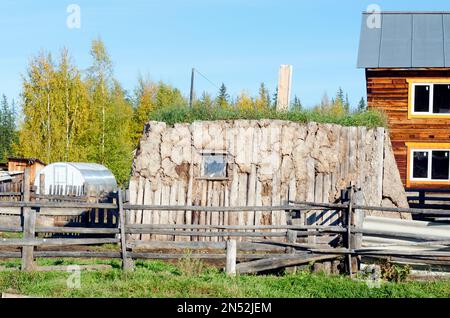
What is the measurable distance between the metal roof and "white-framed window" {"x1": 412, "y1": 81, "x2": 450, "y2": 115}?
0.73 m

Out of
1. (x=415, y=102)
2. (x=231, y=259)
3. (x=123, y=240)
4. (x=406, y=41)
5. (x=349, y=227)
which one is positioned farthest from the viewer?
(x=406, y=41)

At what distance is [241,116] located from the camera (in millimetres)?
16641

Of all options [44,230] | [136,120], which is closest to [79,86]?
[136,120]

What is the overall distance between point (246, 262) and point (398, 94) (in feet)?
43.1

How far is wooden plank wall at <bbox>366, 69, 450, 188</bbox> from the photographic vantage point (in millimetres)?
23484

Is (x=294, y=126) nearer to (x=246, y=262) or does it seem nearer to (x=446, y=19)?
(x=246, y=262)

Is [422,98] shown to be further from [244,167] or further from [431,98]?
[244,167]

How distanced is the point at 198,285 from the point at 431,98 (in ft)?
51.3

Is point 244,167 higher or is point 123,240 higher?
point 244,167

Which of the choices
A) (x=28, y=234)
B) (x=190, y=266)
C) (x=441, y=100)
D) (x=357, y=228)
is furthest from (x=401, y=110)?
(x=28, y=234)

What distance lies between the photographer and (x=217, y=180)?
1647 centimetres

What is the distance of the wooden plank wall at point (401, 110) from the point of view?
23.5 metres

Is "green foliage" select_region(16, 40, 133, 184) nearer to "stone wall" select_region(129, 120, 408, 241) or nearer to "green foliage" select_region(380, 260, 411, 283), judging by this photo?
"stone wall" select_region(129, 120, 408, 241)

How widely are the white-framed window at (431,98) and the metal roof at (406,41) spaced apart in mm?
727
